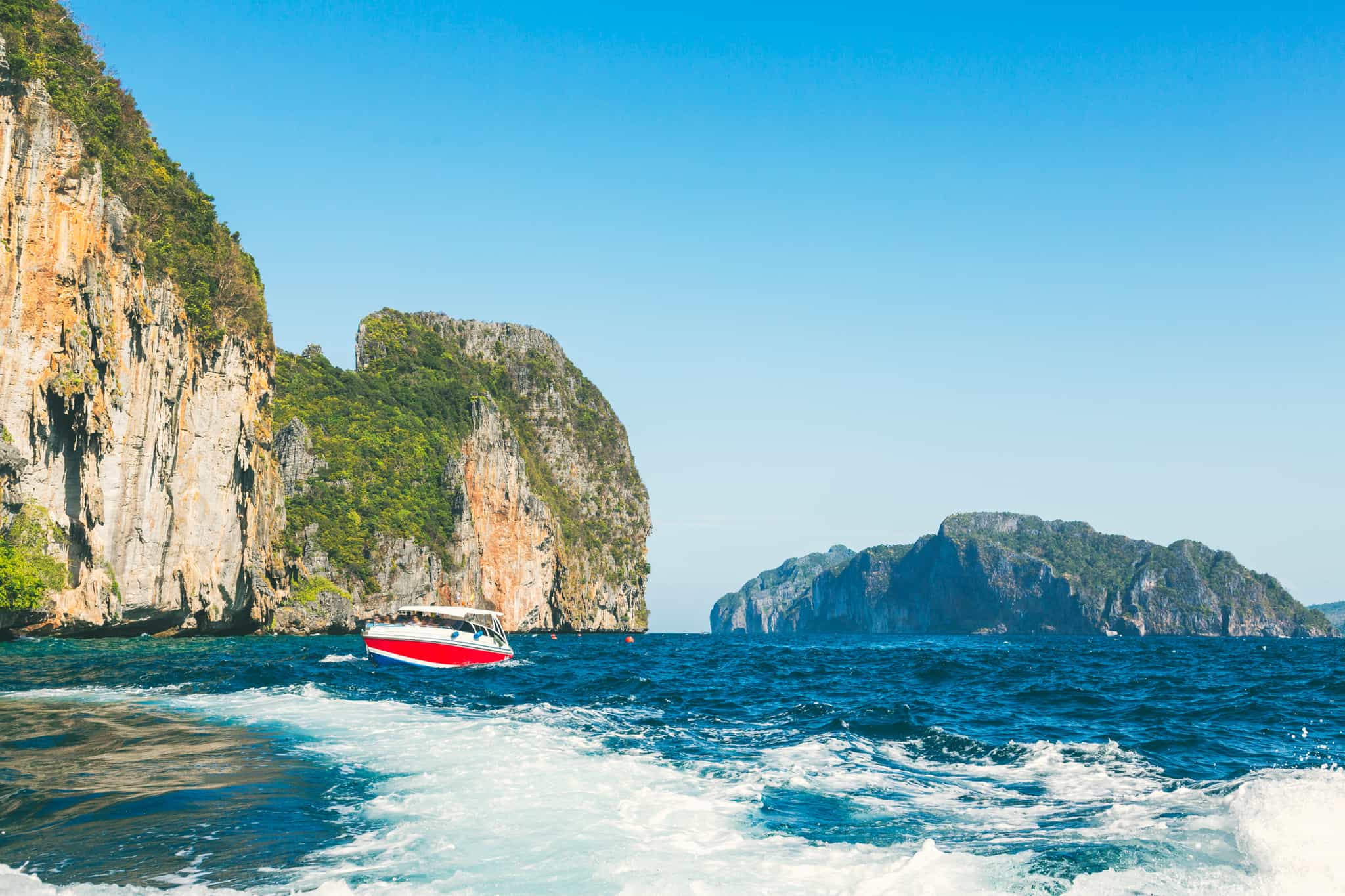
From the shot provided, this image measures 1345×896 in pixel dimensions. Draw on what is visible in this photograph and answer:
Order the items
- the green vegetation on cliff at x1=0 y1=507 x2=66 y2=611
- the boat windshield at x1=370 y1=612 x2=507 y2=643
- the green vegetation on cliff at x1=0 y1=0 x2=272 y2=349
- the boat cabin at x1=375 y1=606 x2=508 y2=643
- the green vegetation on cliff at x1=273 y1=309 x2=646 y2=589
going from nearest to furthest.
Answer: the green vegetation on cliff at x1=0 y1=507 x2=66 y2=611 < the boat cabin at x1=375 y1=606 x2=508 y2=643 < the boat windshield at x1=370 y1=612 x2=507 y2=643 < the green vegetation on cliff at x1=0 y1=0 x2=272 y2=349 < the green vegetation on cliff at x1=273 y1=309 x2=646 y2=589

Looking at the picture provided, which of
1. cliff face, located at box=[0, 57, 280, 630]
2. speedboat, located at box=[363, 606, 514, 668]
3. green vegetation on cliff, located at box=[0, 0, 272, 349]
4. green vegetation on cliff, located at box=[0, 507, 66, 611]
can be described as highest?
green vegetation on cliff, located at box=[0, 0, 272, 349]

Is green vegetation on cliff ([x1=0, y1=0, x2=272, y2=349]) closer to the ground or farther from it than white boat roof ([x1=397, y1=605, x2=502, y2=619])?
farther from it

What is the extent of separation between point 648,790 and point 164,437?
42.6 m

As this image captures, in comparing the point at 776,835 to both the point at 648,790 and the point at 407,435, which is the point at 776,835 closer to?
the point at 648,790

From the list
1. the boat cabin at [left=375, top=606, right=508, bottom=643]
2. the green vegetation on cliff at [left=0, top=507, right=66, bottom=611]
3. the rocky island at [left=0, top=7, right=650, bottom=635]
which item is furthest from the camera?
the boat cabin at [left=375, top=606, right=508, bottom=643]

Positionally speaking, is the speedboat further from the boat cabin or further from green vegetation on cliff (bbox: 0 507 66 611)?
green vegetation on cliff (bbox: 0 507 66 611)

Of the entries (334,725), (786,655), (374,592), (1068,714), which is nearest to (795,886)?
(334,725)

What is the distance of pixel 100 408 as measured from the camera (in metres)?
39.8

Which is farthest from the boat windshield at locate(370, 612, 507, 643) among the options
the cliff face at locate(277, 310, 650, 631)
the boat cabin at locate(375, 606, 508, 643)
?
the cliff face at locate(277, 310, 650, 631)

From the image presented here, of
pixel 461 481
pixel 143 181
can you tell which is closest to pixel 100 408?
pixel 143 181

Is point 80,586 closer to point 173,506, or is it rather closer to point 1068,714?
point 173,506

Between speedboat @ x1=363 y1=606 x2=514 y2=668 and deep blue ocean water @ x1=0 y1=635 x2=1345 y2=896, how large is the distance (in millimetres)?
8188

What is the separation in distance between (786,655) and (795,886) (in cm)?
5366

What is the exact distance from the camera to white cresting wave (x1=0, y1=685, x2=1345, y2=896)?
30.0 feet
